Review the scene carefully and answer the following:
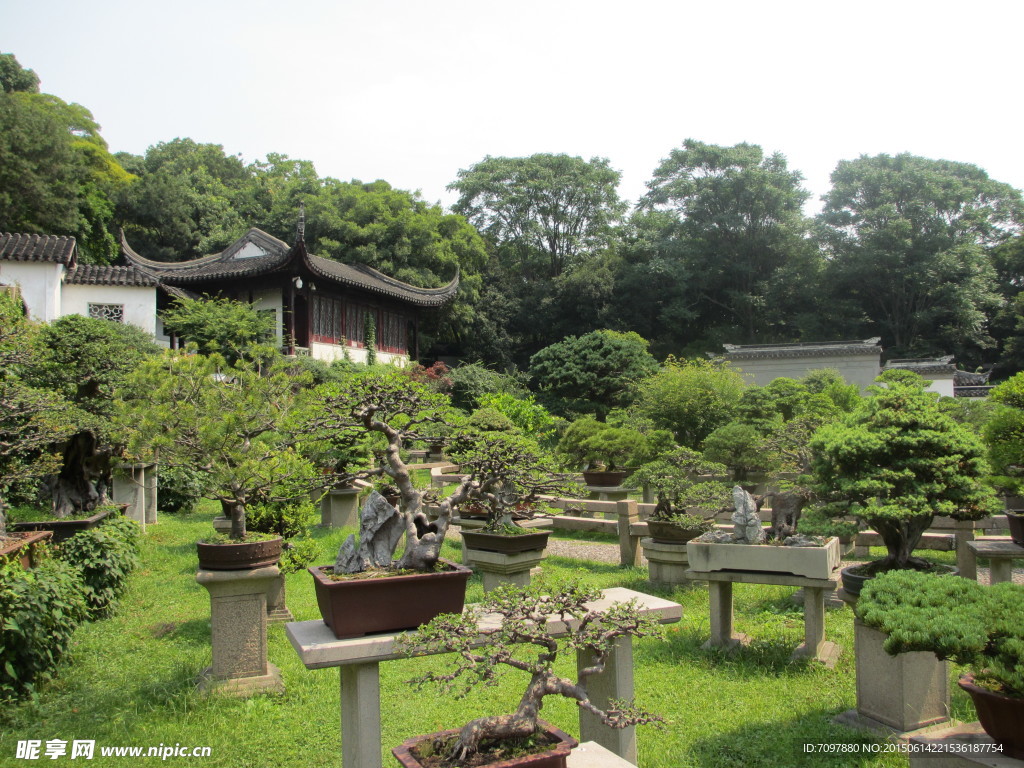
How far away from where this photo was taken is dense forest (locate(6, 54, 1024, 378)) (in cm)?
2362

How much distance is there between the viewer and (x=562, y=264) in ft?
93.1

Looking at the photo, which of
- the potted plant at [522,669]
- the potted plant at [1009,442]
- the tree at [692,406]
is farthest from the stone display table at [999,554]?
the tree at [692,406]

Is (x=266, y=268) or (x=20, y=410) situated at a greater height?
(x=266, y=268)

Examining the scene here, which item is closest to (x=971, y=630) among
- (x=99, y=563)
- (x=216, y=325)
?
(x=99, y=563)

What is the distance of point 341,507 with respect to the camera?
29.8 ft

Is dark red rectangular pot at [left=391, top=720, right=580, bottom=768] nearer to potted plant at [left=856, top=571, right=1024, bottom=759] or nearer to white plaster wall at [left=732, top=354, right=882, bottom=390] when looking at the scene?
potted plant at [left=856, top=571, right=1024, bottom=759]

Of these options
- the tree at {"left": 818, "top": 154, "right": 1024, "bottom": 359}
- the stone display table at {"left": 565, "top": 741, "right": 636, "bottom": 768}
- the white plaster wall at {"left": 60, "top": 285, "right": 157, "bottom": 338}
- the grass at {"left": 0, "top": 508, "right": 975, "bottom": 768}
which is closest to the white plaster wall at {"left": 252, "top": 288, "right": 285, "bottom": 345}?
the white plaster wall at {"left": 60, "top": 285, "right": 157, "bottom": 338}

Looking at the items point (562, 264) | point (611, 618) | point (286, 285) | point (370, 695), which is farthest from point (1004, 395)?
point (562, 264)

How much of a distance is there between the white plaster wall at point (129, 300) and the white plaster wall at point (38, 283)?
759 mm

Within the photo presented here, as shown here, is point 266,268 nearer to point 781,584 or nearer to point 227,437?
point 227,437

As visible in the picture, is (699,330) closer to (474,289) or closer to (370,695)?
(474,289)

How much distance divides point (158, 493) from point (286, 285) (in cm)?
860

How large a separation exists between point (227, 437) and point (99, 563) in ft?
7.05

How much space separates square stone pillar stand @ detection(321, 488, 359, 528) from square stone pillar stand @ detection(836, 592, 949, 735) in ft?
21.1
